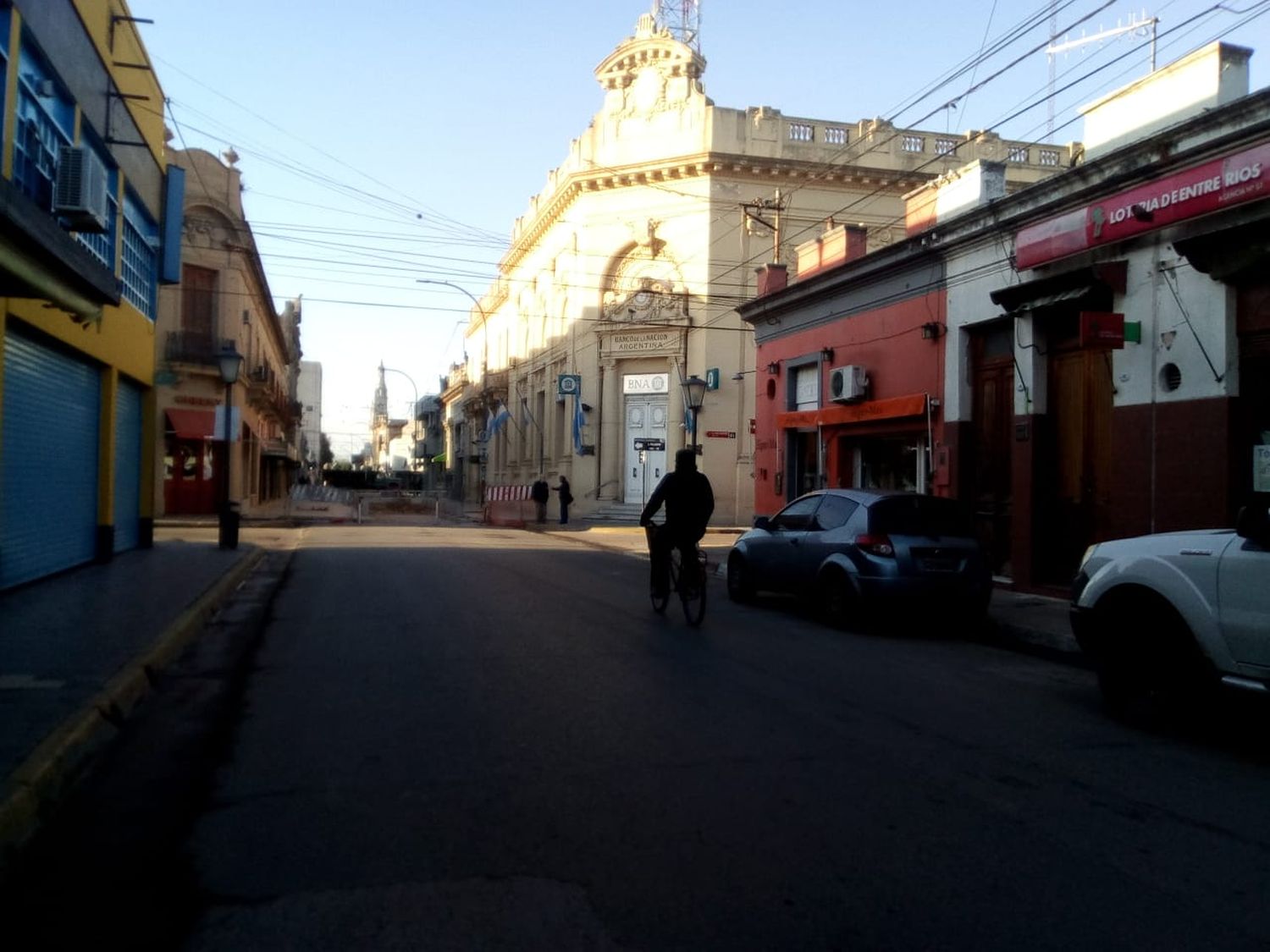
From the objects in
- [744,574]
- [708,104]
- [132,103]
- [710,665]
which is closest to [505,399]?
[708,104]

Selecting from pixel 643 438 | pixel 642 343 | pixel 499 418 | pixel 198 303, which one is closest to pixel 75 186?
pixel 198 303

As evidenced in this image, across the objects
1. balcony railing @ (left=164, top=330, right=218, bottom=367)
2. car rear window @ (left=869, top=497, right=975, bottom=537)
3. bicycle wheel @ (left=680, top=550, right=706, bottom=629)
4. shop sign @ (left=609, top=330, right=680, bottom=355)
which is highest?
shop sign @ (left=609, top=330, right=680, bottom=355)

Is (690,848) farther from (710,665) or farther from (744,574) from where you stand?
(744,574)

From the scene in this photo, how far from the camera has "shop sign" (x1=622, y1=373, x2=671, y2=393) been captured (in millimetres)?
38219

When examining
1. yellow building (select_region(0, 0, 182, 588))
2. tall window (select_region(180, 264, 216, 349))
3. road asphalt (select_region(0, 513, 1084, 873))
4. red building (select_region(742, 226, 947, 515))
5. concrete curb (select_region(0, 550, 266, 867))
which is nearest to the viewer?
concrete curb (select_region(0, 550, 266, 867))

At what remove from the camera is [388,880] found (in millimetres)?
4250

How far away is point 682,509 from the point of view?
11547mm

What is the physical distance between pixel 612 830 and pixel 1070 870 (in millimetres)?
1905

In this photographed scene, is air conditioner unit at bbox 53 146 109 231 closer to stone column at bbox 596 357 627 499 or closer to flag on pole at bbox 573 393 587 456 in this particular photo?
stone column at bbox 596 357 627 499

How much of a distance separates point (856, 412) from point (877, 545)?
28.7ft

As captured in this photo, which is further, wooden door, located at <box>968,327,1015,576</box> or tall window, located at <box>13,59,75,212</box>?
wooden door, located at <box>968,327,1015,576</box>

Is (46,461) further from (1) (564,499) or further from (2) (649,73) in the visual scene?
(2) (649,73)

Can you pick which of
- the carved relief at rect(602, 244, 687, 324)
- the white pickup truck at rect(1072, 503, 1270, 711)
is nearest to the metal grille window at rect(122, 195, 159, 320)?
the white pickup truck at rect(1072, 503, 1270, 711)

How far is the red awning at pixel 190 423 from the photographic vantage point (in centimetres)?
3300
